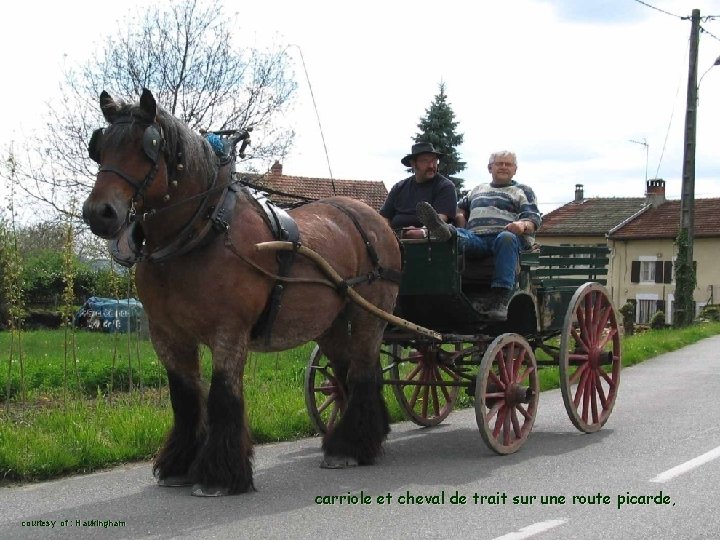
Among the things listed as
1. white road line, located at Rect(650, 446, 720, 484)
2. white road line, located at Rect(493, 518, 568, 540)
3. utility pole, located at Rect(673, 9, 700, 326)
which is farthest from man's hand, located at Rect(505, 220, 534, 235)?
utility pole, located at Rect(673, 9, 700, 326)

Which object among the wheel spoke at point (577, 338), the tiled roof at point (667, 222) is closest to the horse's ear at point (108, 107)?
the wheel spoke at point (577, 338)

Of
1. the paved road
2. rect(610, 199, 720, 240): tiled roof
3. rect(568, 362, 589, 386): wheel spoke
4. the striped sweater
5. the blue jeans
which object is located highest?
rect(610, 199, 720, 240): tiled roof

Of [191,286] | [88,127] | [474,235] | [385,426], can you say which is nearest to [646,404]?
[474,235]

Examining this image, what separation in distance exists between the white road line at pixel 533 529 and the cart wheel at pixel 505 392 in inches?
64.5

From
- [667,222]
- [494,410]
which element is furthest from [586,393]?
[667,222]

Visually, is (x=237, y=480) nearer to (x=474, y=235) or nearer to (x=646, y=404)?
(x=474, y=235)

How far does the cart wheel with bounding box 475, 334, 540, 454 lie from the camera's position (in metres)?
6.74

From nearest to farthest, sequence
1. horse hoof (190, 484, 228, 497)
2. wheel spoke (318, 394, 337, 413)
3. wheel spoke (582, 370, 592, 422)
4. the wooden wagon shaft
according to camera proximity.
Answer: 1. horse hoof (190, 484, 228, 497)
2. the wooden wagon shaft
3. wheel spoke (318, 394, 337, 413)
4. wheel spoke (582, 370, 592, 422)

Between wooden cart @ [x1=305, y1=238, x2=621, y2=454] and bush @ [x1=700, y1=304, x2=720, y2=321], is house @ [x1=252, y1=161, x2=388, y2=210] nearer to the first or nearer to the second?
bush @ [x1=700, y1=304, x2=720, y2=321]

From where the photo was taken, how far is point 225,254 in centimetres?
561

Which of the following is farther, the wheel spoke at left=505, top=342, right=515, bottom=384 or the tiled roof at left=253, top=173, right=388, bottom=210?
the tiled roof at left=253, top=173, right=388, bottom=210

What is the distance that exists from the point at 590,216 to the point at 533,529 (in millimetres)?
44573

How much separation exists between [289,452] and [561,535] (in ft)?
9.20

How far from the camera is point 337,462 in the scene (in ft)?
21.3
